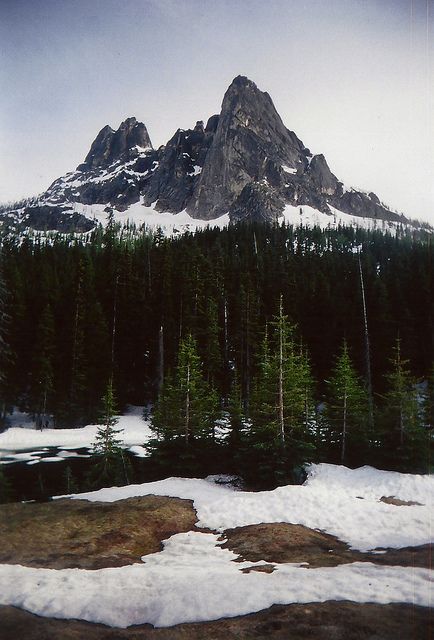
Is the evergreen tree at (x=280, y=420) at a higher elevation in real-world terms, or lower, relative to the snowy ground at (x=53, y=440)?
higher

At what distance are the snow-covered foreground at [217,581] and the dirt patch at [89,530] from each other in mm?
520

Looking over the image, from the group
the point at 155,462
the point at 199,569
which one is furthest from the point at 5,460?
the point at 199,569

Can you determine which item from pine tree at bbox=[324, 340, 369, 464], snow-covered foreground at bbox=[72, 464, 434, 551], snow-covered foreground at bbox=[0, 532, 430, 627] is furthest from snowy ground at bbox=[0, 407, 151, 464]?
snow-covered foreground at bbox=[0, 532, 430, 627]

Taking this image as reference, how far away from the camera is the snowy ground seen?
1105 inches

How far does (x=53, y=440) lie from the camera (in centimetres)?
3412

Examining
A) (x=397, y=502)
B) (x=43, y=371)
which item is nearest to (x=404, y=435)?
(x=397, y=502)

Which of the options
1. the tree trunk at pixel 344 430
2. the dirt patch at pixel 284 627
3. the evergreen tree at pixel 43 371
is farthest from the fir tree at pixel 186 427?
the evergreen tree at pixel 43 371

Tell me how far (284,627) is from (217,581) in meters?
2.01

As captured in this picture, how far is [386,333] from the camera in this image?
4612 centimetres

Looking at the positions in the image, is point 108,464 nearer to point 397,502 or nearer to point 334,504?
point 334,504

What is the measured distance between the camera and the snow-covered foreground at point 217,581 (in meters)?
6.37

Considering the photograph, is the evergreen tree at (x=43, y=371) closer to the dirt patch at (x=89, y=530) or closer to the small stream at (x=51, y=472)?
the small stream at (x=51, y=472)

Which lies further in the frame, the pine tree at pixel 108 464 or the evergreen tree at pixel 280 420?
the pine tree at pixel 108 464

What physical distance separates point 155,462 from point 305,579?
13.7 metres
